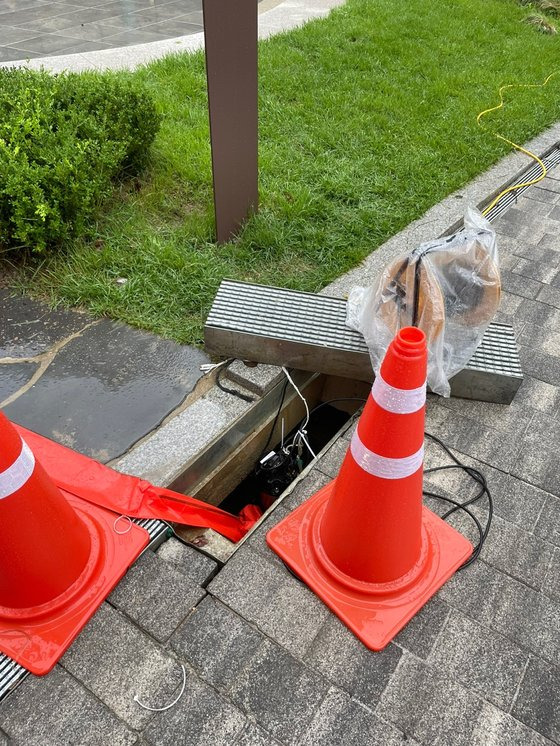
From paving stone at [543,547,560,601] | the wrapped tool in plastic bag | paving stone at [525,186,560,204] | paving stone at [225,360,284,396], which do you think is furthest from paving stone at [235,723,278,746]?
paving stone at [525,186,560,204]

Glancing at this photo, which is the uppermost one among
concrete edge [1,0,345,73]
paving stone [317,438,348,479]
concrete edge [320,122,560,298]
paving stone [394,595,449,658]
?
concrete edge [1,0,345,73]

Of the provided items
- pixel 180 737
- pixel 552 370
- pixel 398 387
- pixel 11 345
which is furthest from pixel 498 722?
pixel 11 345

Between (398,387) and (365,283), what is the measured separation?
6.71ft

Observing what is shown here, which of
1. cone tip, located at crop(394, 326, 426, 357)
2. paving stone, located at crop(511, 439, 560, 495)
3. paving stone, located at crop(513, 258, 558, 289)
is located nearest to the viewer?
cone tip, located at crop(394, 326, 426, 357)

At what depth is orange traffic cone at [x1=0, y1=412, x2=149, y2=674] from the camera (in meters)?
1.84

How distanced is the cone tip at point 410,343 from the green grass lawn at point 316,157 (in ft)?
5.65

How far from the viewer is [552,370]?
10.8ft

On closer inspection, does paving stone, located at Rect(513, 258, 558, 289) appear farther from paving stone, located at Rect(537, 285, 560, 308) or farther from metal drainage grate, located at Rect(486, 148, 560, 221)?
metal drainage grate, located at Rect(486, 148, 560, 221)

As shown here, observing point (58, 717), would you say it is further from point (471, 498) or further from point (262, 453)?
point (471, 498)

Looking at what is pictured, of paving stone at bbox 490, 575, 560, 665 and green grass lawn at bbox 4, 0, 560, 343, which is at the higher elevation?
green grass lawn at bbox 4, 0, 560, 343

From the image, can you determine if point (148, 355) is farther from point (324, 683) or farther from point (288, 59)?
point (288, 59)

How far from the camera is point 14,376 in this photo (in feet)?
9.98

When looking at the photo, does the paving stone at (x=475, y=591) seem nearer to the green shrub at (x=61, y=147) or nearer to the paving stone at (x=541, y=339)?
the paving stone at (x=541, y=339)

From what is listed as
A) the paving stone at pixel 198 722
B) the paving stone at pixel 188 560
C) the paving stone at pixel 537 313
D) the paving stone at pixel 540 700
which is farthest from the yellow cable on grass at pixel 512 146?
the paving stone at pixel 198 722
